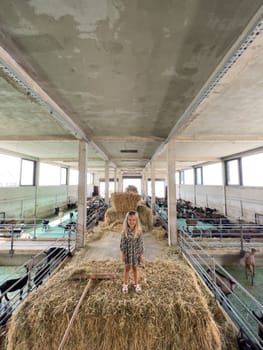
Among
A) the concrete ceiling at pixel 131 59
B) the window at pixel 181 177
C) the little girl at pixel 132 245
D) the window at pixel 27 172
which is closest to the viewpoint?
the concrete ceiling at pixel 131 59

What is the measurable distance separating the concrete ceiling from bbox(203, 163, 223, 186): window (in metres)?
8.70

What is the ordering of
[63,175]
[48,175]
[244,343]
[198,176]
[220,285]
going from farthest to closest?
[63,175], [198,176], [48,175], [220,285], [244,343]

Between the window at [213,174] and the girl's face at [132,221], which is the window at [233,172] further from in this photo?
the girl's face at [132,221]

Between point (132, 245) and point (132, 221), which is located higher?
point (132, 221)

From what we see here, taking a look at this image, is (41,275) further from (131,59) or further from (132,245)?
(131,59)

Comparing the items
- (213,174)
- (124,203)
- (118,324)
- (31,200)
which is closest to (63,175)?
(31,200)

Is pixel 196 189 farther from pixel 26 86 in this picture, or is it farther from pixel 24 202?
pixel 26 86

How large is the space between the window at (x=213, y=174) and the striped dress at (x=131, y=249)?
11066 mm

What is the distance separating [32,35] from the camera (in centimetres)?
192

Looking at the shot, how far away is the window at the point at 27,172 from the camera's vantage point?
1114 centimetres

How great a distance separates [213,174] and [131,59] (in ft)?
42.6

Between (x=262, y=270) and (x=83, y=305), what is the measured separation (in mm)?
5947

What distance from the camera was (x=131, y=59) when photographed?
233cm

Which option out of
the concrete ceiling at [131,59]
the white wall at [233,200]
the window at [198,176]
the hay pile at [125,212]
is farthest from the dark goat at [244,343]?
the window at [198,176]
